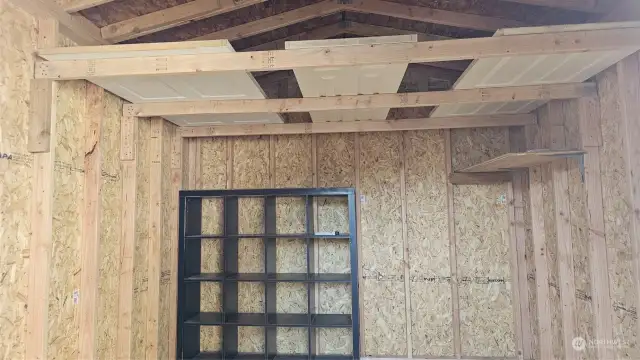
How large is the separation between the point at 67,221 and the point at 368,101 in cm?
243

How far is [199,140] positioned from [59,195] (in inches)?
88.7

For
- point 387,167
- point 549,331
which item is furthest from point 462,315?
point 387,167

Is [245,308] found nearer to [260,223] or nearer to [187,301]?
[187,301]

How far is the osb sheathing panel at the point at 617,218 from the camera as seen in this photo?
255cm

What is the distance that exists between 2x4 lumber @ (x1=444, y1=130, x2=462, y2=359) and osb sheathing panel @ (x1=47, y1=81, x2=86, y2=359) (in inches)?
145

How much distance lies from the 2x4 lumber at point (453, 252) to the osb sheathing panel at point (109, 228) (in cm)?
346

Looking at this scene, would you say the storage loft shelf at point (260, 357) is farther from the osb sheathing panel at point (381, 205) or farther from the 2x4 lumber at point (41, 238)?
the 2x4 lumber at point (41, 238)

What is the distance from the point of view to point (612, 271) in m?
2.74

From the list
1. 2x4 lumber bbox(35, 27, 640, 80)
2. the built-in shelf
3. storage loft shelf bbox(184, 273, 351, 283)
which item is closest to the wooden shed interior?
2x4 lumber bbox(35, 27, 640, 80)

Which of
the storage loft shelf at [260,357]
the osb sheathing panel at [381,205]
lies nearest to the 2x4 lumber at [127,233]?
the storage loft shelf at [260,357]

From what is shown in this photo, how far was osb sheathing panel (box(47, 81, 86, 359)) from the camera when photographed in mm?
2568

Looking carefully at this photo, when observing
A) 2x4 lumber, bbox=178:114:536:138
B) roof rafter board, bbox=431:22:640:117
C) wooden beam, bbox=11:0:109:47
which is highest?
wooden beam, bbox=11:0:109:47

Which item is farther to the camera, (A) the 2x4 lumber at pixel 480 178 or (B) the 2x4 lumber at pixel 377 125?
(A) the 2x4 lumber at pixel 480 178

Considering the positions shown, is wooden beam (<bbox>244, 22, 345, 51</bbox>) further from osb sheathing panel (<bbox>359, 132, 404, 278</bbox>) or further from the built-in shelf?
the built-in shelf
